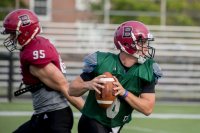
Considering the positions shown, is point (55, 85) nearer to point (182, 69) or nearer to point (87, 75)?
point (87, 75)

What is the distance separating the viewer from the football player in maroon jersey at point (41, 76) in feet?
17.8

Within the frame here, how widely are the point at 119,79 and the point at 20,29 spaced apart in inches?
39.0

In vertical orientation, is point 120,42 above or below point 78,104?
above

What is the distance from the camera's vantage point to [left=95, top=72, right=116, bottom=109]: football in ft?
15.7

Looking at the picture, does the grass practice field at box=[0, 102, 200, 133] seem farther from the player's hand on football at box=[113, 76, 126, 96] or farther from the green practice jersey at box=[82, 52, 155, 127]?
the player's hand on football at box=[113, 76, 126, 96]

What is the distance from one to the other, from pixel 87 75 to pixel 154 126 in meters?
5.81

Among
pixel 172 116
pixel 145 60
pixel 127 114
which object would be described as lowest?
pixel 172 116

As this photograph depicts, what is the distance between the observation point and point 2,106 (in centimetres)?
1306

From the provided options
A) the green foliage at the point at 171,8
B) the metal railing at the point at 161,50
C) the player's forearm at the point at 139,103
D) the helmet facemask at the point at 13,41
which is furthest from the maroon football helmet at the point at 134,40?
the green foliage at the point at 171,8

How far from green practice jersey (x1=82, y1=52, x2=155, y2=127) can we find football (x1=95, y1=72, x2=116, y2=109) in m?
0.17

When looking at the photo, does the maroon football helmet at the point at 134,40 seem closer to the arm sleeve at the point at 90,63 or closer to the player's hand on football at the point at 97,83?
the arm sleeve at the point at 90,63

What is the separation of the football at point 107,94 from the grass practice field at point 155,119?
4.83 m

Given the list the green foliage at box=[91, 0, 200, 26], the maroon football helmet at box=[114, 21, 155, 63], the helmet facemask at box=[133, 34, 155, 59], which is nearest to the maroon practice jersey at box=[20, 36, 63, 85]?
the maroon football helmet at box=[114, 21, 155, 63]

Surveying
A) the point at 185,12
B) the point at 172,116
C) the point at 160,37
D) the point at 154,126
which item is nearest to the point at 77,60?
the point at 160,37
